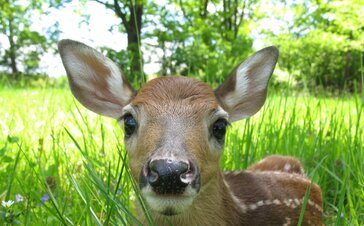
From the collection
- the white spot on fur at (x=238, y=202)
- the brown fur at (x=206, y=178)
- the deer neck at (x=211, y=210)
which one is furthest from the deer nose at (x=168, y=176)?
the white spot on fur at (x=238, y=202)

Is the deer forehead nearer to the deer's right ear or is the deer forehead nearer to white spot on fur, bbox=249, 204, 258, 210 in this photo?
the deer's right ear

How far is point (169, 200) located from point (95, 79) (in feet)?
3.72

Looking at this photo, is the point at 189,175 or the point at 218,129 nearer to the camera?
the point at 189,175

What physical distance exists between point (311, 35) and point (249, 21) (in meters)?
2.85

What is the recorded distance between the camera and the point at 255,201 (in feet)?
8.33

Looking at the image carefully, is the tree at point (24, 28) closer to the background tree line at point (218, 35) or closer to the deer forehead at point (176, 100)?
the background tree line at point (218, 35)

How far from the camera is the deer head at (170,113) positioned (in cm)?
168

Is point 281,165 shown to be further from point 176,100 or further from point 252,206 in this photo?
point 176,100

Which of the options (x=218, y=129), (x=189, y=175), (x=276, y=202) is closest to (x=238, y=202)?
(x=276, y=202)

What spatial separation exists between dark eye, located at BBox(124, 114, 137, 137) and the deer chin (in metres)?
0.53

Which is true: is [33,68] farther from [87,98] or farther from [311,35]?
[87,98]

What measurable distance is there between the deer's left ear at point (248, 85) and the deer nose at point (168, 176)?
915mm

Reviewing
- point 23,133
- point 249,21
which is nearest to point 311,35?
point 249,21

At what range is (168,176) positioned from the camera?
1.60m
